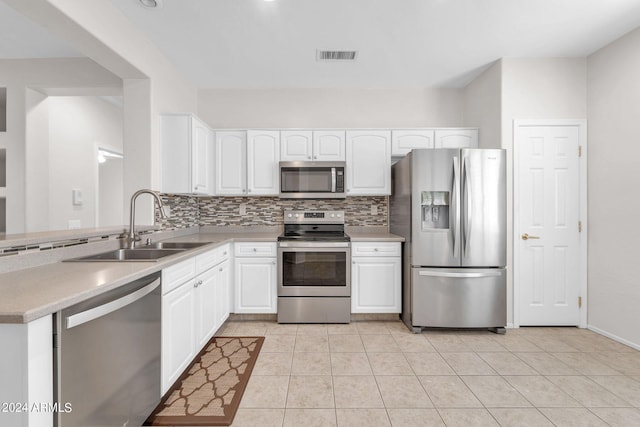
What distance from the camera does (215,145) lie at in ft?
11.2

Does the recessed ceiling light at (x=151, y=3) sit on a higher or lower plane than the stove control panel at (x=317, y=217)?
higher

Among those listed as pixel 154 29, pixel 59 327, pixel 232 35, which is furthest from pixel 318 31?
pixel 59 327

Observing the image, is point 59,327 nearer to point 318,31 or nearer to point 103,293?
point 103,293

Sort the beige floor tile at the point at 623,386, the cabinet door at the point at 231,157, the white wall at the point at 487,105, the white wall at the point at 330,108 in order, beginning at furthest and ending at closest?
the white wall at the point at 330,108, the cabinet door at the point at 231,157, the white wall at the point at 487,105, the beige floor tile at the point at 623,386

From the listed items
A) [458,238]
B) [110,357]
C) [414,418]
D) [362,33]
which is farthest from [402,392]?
[362,33]

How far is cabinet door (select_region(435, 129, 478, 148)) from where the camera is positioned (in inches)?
133

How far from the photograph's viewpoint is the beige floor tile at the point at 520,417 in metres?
1.66

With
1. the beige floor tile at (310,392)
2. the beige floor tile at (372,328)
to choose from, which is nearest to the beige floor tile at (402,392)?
the beige floor tile at (310,392)

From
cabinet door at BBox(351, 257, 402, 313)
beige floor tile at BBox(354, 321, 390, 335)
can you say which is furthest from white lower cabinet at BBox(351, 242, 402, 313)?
beige floor tile at BBox(354, 321, 390, 335)

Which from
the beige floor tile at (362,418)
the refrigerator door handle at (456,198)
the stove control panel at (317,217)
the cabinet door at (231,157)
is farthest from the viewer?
the stove control panel at (317,217)

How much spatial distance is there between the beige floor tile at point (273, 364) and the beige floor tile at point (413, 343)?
1.00 m

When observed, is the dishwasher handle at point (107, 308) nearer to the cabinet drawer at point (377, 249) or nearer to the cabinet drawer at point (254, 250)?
the cabinet drawer at point (254, 250)

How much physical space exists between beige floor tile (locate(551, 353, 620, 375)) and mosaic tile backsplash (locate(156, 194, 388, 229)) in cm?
208

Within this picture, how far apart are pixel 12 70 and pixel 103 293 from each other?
3234mm
